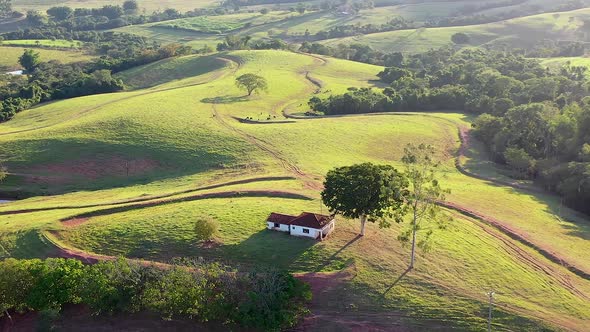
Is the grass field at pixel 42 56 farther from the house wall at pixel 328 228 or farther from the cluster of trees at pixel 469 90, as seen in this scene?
the house wall at pixel 328 228

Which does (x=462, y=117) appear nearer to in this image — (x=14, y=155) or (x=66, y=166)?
(x=66, y=166)

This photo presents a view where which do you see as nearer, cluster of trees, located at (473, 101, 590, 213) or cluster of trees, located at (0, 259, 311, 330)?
cluster of trees, located at (0, 259, 311, 330)

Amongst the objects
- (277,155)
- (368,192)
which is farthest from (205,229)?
(277,155)

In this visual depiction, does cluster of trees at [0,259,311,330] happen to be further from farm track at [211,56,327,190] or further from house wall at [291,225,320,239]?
farm track at [211,56,327,190]

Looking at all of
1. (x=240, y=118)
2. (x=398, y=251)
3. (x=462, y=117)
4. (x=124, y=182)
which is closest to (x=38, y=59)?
(x=240, y=118)

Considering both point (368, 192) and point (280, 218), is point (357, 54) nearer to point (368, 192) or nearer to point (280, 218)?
point (280, 218)

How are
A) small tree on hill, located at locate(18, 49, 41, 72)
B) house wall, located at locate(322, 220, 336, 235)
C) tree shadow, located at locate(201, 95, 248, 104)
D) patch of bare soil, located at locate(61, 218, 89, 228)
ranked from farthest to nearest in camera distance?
small tree on hill, located at locate(18, 49, 41, 72), tree shadow, located at locate(201, 95, 248, 104), patch of bare soil, located at locate(61, 218, 89, 228), house wall, located at locate(322, 220, 336, 235)

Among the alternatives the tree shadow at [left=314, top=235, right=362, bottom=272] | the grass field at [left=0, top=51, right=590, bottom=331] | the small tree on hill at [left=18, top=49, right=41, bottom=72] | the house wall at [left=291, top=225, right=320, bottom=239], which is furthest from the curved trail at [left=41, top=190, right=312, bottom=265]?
the small tree on hill at [left=18, top=49, right=41, bottom=72]


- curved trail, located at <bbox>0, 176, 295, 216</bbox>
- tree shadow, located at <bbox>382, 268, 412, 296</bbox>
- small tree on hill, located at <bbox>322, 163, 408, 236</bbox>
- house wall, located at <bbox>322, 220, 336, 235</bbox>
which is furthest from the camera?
curved trail, located at <bbox>0, 176, 295, 216</bbox>
